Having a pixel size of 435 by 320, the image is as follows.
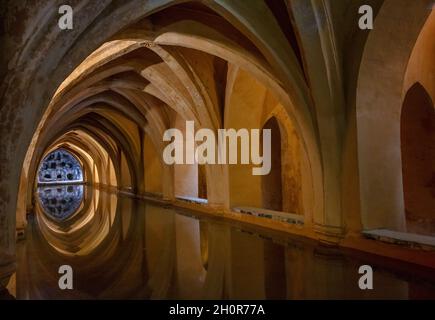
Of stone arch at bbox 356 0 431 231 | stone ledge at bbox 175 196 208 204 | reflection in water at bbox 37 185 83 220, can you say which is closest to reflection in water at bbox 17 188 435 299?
stone arch at bbox 356 0 431 231

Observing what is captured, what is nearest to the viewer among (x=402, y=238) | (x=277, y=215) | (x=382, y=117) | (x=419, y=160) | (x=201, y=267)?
(x=402, y=238)

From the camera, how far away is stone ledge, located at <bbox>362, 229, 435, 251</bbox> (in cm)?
382

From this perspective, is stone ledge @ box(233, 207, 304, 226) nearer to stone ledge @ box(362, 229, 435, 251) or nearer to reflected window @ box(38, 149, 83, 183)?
stone ledge @ box(362, 229, 435, 251)

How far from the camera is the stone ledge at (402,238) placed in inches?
150

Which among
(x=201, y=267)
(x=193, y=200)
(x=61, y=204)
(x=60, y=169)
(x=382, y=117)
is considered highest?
(x=60, y=169)

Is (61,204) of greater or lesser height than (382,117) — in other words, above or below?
below

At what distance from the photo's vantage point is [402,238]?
161 inches

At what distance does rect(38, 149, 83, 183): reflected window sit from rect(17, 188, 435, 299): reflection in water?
26.0 m

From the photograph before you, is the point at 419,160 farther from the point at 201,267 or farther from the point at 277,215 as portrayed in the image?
the point at 201,267

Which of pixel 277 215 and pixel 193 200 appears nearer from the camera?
pixel 277 215

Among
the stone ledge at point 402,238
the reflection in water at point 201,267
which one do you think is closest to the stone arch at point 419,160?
the reflection in water at point 201,267

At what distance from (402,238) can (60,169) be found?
3163cm

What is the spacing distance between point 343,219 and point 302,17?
2.73 meters

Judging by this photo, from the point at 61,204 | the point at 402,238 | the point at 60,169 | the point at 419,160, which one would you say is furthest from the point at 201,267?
the point at 60,169
